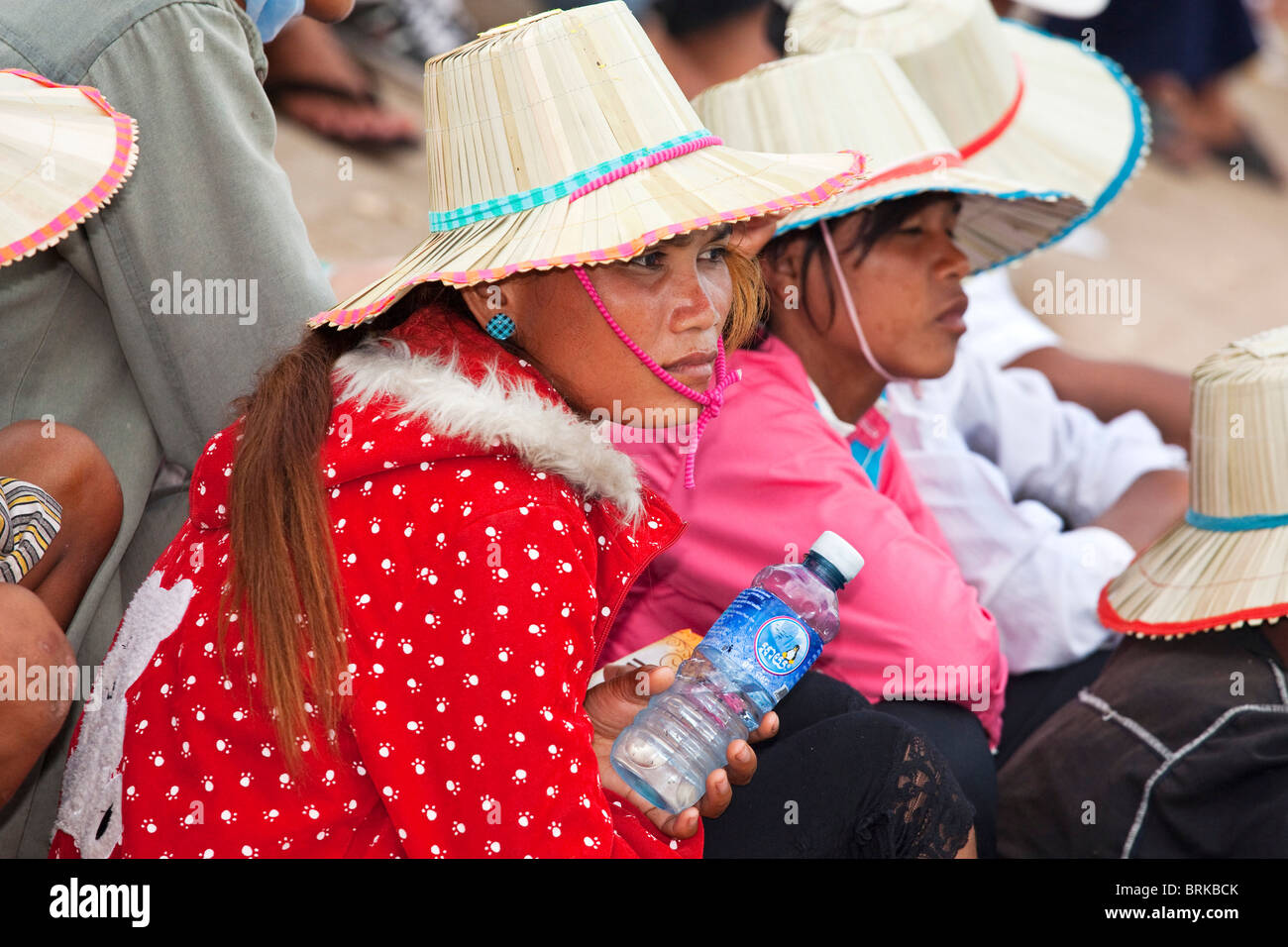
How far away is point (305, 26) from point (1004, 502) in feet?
10.7

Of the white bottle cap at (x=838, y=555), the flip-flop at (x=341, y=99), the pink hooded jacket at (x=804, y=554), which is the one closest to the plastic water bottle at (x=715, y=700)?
the white bottle cap at (x=838, y=555)

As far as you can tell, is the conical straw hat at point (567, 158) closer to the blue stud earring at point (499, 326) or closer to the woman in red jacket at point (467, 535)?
the woman in red jacket at point (467, 535)

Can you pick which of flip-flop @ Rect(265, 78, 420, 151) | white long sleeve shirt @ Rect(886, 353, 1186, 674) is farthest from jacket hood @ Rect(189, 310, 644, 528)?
flip-flop @ Rect(265, 78, 420, 151)

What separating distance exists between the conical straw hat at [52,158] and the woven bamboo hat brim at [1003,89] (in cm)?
160

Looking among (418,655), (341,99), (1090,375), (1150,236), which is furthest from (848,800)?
(1150,236)

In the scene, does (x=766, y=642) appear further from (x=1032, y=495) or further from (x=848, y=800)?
(x=1032, y=495)

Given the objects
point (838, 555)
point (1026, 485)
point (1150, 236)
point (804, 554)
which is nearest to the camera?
point (838, 555)

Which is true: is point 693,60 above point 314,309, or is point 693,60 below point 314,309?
above

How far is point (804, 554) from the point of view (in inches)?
90.0

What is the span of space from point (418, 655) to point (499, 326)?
1.62ft

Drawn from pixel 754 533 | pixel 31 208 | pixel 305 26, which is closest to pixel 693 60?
pixel 305 26

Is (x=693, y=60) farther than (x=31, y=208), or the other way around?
(x=693, y=60)

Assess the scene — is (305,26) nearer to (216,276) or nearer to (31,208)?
(216,276)
